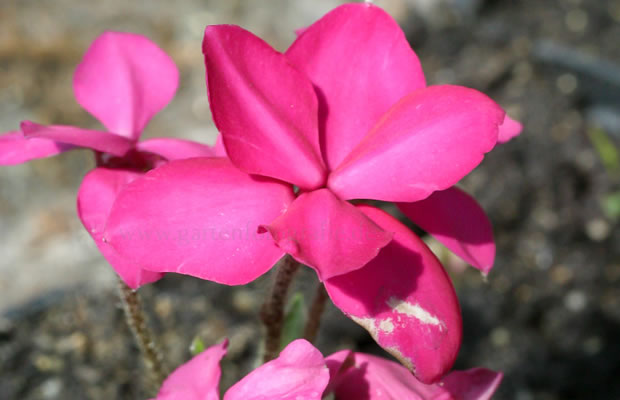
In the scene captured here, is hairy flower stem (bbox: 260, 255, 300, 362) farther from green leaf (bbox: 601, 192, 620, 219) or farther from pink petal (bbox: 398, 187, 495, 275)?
green leaf (bbox: 601, 192, 620, 219)

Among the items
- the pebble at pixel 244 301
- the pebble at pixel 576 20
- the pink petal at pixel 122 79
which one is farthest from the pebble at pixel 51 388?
the pebble at pixel 576 20

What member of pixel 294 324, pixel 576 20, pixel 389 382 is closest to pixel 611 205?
pixel 576 20

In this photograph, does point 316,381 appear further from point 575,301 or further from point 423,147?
point 575,301

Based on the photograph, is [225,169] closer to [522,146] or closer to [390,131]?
[390,131]

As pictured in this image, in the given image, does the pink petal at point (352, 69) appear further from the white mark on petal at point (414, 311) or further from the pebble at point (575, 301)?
the pebble at point (575, 301)

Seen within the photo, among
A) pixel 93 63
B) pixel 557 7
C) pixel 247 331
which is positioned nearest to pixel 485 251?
pixel 93 63
